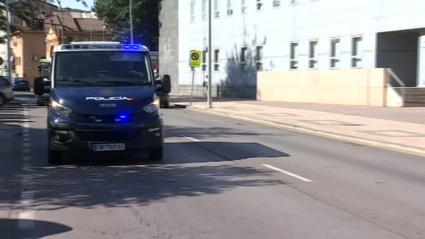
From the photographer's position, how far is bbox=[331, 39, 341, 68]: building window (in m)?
35.1

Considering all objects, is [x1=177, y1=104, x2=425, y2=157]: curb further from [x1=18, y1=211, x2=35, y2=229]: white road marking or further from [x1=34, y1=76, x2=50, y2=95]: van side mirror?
[x1=18, y1=211, x2=35, y2=229]: white road marking

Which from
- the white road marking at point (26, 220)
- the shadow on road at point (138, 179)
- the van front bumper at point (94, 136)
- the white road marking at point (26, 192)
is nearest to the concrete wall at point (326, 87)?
the shadow on road at point (138, 179)

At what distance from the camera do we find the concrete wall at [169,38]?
5794 cm

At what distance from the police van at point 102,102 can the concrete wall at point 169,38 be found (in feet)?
147

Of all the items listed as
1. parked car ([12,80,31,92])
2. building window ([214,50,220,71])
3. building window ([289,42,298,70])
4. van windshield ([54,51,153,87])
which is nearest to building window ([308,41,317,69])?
building window ([289,42,298,70])

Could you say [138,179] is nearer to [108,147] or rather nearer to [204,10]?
[108,147]

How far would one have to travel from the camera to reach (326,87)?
35.3 metres

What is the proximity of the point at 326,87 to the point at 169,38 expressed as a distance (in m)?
26.8

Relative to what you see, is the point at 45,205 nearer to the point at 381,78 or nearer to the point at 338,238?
the point at 338,238

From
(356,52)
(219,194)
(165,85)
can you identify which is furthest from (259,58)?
(219,194)

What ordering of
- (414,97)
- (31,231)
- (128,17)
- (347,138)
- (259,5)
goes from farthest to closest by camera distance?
(128,17), (259,5), (414,97), (347,138), (31,231)

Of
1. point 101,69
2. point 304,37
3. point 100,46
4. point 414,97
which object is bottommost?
point 414,97

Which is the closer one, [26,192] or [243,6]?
[26,192]

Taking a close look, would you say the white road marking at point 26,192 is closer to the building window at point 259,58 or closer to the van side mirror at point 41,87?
the van side mirror at point 41,87
